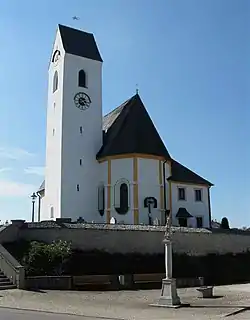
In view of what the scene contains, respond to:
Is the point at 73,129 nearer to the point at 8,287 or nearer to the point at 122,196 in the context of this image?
the point at 122,196

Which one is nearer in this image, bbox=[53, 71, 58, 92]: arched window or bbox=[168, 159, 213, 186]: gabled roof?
bbox=[168, 159, 213, 186]: gabled roof

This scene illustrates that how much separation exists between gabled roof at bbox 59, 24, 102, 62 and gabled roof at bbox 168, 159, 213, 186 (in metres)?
13.2

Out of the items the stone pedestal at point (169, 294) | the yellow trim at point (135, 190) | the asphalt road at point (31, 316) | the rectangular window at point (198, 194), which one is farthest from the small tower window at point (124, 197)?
the asphalt road at point (31, 316)

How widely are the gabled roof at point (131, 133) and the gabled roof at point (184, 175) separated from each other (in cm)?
223

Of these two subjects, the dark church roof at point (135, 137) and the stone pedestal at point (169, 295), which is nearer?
the stone pedestal at point (169, 295)

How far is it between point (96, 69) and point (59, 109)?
5.89 meters

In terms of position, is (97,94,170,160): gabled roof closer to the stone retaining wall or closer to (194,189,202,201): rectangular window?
(194,189,202,201): rectangular window

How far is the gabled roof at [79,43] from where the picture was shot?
153 feet

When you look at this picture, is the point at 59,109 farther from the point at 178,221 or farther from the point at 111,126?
the point at 178,221

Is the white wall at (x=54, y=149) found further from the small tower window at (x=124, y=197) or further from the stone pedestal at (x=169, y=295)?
the stone pedestal at (x=169, y=295)

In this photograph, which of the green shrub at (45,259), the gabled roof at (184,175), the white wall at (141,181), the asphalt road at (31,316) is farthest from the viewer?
the gabled roof at (184,175)

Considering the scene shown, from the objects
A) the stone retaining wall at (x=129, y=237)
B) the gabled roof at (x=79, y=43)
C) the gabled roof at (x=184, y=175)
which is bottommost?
the stone retaining wall at (x=129, y=237)

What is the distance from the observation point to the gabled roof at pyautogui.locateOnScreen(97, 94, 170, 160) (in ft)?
143

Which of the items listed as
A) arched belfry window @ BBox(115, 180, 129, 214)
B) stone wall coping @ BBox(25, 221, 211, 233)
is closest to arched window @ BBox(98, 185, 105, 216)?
arched belfry window @ BBox(115, 180, 129, 214)
